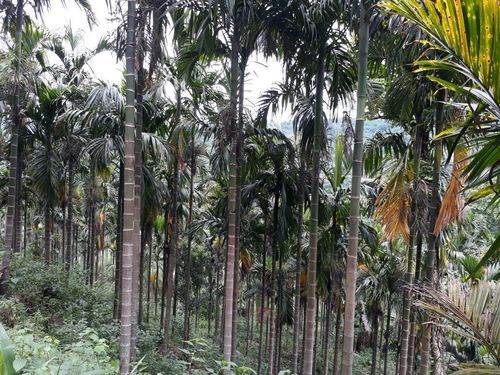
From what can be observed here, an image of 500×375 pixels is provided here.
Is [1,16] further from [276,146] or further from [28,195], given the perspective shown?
[28,195]

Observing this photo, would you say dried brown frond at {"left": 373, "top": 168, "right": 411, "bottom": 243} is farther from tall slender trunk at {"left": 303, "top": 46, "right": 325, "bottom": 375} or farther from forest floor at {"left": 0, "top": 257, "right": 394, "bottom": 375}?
forest floor at {"left": 0, "top": 257, "right": 394, "bottom": 375}

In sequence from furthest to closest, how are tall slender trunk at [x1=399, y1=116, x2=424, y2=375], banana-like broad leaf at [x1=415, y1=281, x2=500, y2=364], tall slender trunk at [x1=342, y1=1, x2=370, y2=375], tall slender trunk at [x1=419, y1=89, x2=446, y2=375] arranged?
tall slender trunk at [x1=399, y1=116, x2=424, y2=375] < tall slender trunk at [x1=342, y1=1, x2=370, y2=375] < tall slender trunk at [x1=419, y1=89, x2=446, y2=375] < banana-like broad leaf at [x1=415, y1=281, x2=500, y2=364]

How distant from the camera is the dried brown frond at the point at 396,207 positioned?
6047 millimetres

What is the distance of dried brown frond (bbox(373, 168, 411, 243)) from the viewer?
19.8ft

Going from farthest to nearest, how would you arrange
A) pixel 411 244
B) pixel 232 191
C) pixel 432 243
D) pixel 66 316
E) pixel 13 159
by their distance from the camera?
1. pixel 66 316
2. pixel 13 159
3. pixel 232 191
4. pixel 411 244
5. pixel 432 243

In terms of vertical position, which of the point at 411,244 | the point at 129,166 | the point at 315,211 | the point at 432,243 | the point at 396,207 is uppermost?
the point at 129,166

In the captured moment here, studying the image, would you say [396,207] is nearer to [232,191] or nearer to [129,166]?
[232,191]

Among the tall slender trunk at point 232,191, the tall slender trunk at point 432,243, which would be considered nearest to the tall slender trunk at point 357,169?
the tall slender trunk at point 432,243

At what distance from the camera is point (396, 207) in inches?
239

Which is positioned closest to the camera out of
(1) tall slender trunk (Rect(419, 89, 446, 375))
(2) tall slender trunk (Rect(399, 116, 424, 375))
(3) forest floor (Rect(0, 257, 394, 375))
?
(1) tall slender trunk (Rect(419, 89, 446, 375))

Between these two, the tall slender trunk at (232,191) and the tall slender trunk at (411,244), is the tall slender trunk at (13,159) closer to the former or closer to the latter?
the tall slender trunk at (232,191)

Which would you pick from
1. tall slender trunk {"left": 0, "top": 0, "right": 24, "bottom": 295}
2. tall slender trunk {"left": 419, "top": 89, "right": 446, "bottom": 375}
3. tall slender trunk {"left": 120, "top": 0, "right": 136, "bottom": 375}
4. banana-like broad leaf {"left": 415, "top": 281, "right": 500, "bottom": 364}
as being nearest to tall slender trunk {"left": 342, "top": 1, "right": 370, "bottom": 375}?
tall slender trunk {"left": 419, "top": 89, "right": 446, "bottom": 375}

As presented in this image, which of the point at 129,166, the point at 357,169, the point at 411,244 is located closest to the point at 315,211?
the point at 357,169

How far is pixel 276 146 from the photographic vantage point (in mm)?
8523
